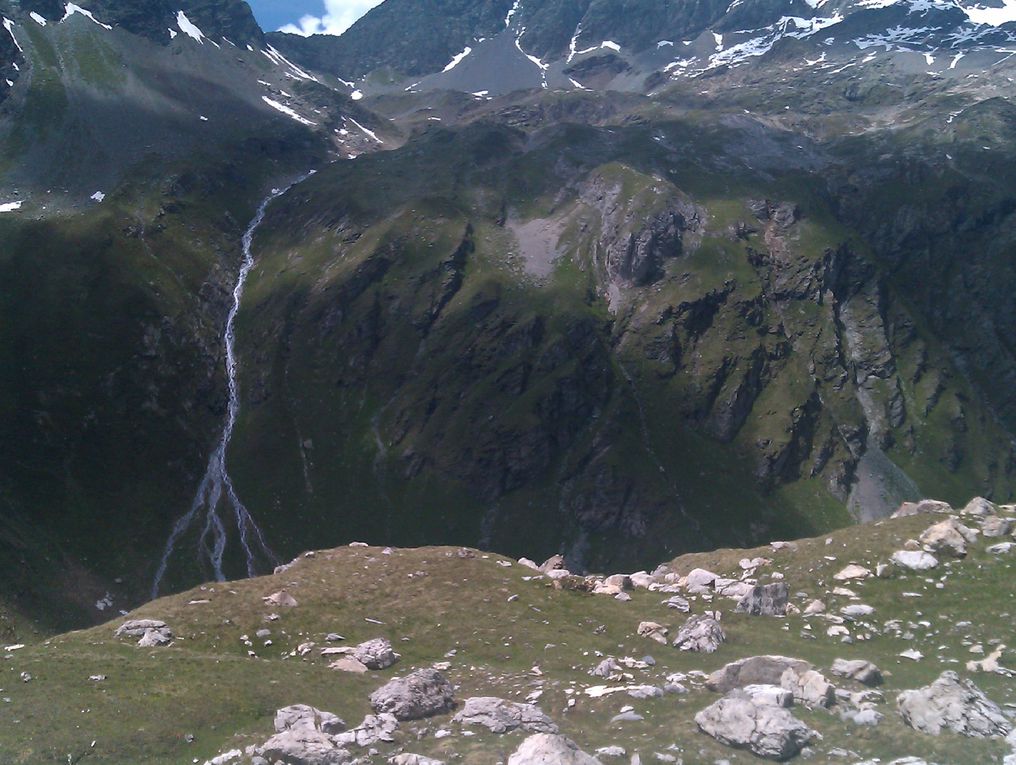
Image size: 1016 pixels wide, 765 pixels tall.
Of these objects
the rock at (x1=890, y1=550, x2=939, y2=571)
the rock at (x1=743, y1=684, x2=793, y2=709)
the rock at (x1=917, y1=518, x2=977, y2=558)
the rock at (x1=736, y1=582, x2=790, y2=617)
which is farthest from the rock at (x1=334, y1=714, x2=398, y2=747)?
the rock at (x1=917, y1=518, x2=977, y2=558)

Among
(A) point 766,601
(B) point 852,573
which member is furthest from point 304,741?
(B) point 852,573

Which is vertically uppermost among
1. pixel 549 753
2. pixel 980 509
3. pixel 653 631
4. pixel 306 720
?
pixel 549 753

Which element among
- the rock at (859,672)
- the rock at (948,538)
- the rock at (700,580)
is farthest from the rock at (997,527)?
the rock at (859,672)

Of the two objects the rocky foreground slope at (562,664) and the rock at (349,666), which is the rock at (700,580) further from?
the rock at (349,666)

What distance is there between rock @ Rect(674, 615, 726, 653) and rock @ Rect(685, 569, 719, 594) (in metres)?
8.53

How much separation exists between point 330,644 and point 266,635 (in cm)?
434

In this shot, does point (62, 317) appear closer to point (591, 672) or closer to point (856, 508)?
point (591, 672)

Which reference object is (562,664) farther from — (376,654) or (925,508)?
(925,508)

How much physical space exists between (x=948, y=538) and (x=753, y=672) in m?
25.2

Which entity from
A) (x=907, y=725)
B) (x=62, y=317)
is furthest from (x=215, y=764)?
(x=62, y=317)

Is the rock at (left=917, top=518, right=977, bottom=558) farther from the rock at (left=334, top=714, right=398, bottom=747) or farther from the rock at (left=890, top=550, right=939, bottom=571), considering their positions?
the rock at (left=334, top=714, right=398, bottom=747)

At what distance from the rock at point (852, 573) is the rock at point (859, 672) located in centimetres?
1663

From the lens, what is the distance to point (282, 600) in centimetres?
5519

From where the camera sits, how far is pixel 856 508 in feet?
611
